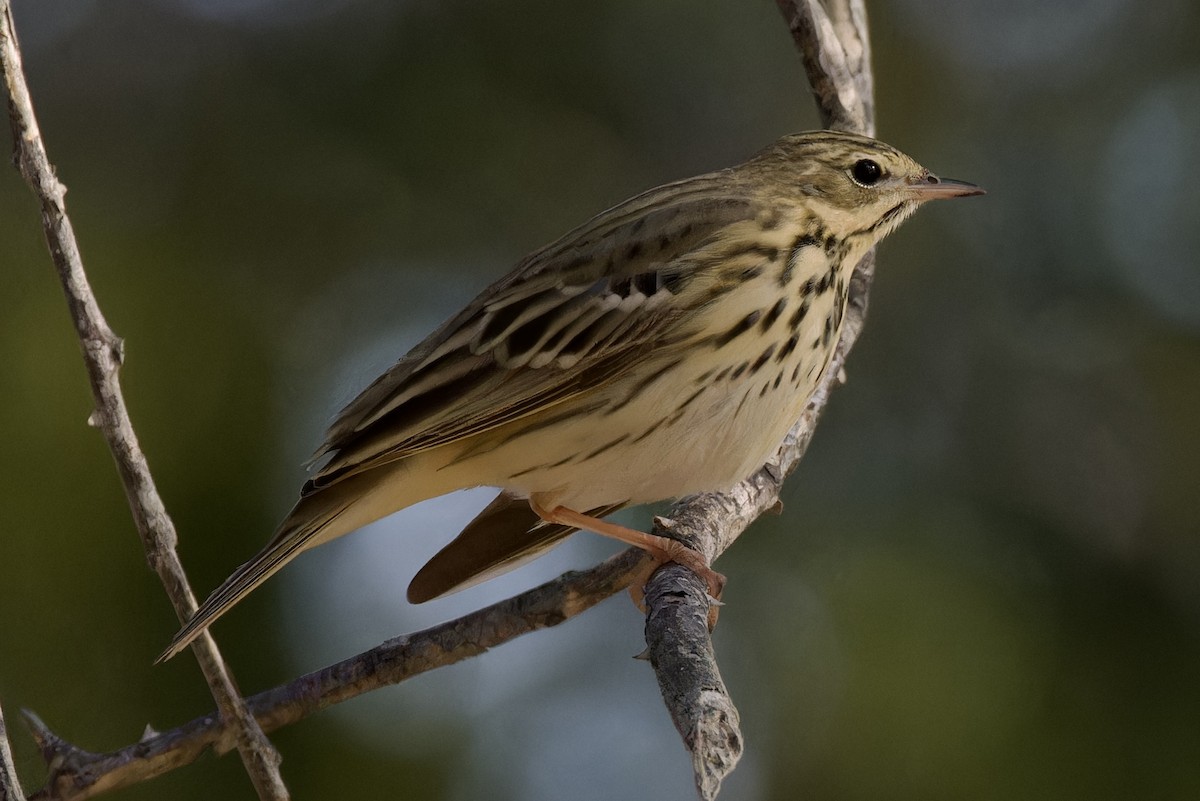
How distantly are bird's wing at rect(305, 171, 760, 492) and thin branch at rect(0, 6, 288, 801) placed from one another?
884 mm

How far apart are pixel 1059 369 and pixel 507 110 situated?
2.88m

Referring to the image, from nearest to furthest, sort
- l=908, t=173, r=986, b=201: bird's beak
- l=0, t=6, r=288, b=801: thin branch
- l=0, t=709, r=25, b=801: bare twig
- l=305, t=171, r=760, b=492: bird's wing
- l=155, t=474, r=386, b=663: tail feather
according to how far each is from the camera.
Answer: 1. l=0, t=709, r=25, b=801: bare twig
2. l=0, t=6, r=288, b=801: thin branch
3. l=155, t=474, r=386, b=663: tail feather
4. l=305, t=171, r=760, b=492: bird's wing
5. l=908, t=173, r=986, b=201: bird's beak

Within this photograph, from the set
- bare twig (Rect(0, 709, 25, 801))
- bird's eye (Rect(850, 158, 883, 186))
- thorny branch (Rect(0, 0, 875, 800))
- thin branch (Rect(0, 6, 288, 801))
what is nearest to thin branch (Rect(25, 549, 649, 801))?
thorny branch (Rect(0, 0, 875, 800))

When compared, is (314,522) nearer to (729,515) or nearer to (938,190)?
(729,515)

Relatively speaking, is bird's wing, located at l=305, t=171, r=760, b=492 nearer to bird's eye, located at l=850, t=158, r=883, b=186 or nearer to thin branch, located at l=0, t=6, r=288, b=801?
bird's eye, located at l=850, t=158, r=883, b=186

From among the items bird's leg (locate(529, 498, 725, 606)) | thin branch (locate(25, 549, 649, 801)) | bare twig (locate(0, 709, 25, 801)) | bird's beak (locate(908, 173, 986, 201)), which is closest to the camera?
bare twig (locate(0, 709, 25, 801))

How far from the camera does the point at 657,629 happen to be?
3.21 metres

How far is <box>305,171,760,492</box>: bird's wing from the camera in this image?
4.03 metres

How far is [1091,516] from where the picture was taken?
5777 millimetres

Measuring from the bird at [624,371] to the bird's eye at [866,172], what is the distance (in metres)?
0.02

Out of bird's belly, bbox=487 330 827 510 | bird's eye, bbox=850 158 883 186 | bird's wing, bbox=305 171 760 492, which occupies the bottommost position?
bird's belly, bbox=487 330 827 510

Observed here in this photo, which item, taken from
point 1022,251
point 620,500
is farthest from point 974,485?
point 620,500

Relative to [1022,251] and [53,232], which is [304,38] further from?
[53,232]

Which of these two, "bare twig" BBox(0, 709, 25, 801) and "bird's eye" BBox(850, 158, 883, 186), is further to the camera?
"bird's eye" BBox(850, 158, 883, 186)
